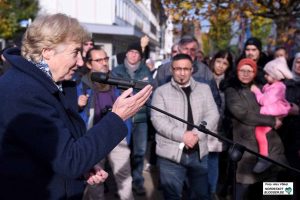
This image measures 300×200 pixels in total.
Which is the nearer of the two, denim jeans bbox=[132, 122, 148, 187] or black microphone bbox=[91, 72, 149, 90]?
black microphone bbox=[91, 72, 149, 90]

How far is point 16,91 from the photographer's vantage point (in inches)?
78.4

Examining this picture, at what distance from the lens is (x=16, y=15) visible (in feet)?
84.5

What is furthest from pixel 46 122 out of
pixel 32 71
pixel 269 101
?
pixel 269 101

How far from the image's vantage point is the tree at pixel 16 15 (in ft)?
80.4

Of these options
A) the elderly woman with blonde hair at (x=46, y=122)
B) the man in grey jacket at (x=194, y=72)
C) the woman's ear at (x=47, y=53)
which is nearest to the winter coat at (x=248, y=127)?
the man in grey jacket at (x=194, y=72)

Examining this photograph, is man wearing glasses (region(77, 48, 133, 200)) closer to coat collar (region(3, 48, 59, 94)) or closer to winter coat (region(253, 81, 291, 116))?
winter coat (region(253, 81, 291, 116))

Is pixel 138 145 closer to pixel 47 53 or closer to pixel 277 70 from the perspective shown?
pixel 277 70

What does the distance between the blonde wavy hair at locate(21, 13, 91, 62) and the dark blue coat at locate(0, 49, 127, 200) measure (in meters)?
0.10

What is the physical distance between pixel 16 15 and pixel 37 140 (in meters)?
25.3

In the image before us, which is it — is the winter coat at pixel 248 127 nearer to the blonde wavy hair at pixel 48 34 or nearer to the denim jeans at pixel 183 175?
the denim jeans at pixel 183 175

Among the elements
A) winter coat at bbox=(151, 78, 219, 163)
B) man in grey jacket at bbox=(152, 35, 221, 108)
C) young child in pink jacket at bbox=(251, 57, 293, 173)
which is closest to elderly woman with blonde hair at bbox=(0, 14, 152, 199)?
winter coat at bbox=(151, 78, 219, 163)

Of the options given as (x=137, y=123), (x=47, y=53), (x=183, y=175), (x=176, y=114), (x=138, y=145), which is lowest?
(x=138, y=145)

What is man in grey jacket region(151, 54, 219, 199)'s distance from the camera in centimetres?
406

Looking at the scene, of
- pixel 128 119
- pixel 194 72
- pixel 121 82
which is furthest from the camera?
pixel 194 72
